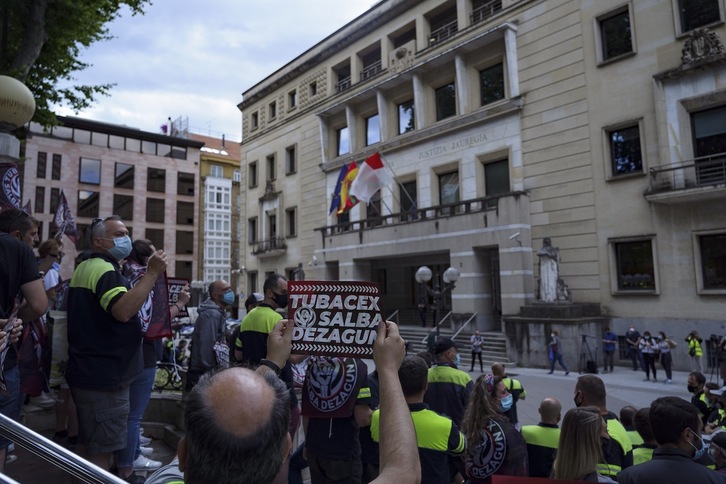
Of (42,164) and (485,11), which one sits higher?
(485,11)

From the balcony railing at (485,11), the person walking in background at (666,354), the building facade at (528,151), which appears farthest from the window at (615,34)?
the person walking in background at (666,354)

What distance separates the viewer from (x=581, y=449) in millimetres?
3314

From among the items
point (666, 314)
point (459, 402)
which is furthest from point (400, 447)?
point (666, 314)

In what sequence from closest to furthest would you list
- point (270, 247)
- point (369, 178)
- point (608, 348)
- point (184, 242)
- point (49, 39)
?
point (49, 39) → point (608, 348) → point (369, 178) → point (270, 247) → point (184, 242)

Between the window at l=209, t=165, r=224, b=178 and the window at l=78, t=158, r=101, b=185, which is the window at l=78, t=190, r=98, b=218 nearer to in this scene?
the window at l=78, t=158, r=101, b=185

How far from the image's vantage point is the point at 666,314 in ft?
58.2

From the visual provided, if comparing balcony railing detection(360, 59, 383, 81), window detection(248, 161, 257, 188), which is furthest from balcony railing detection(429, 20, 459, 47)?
window detection(248, 161, 257, 188)

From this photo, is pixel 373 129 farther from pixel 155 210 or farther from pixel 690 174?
pixel 155 210

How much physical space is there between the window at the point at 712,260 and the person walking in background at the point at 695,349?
225 centimetres

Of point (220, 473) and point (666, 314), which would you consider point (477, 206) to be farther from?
point (220, 473)

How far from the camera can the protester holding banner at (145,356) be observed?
158 inches

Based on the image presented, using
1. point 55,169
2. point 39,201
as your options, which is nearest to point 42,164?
point 55,169

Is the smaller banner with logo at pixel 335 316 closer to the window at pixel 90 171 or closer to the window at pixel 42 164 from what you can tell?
the window at pixel 42 164

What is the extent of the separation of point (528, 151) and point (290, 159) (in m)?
20.2
